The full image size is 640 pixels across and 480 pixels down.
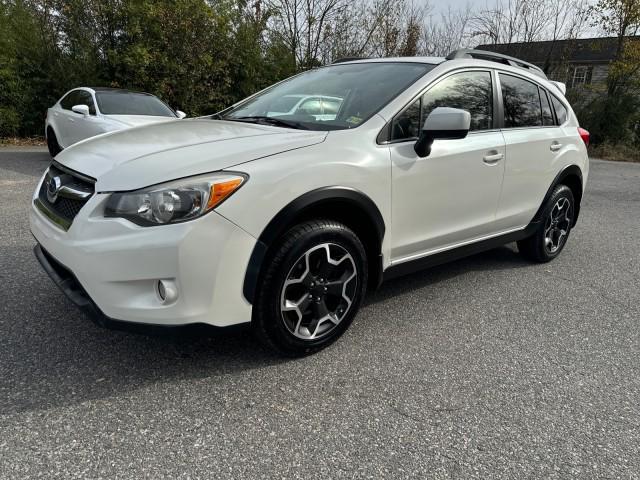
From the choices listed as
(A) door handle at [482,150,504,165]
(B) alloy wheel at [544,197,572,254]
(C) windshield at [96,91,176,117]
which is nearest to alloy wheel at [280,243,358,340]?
(A) door handle at [482,150,504,165]

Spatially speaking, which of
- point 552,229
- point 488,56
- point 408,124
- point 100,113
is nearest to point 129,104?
point 100,113

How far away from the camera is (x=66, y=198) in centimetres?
247

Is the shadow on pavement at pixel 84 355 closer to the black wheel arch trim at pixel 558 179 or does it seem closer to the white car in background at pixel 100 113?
the black wheel arch trim at pixel 558 179

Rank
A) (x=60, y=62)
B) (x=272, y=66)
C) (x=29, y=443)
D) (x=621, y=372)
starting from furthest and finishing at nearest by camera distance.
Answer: (x=272, y=66), (x=60, y=62), (x=621, y=372), (x=29, y=443)

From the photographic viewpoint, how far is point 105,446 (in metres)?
1.96

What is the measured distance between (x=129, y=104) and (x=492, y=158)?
21.5 ft

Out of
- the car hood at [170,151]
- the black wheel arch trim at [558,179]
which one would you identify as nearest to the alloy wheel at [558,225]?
the black wheel arch trim at [558,179]

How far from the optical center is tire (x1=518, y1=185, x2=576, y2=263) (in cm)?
430

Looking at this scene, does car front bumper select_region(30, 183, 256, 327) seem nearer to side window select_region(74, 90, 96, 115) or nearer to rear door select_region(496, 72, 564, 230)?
rear door select_region(496, 72, 564, 230)

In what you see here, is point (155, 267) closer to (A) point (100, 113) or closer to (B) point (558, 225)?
(B) point (558, 225)

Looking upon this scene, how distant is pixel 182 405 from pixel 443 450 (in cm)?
116

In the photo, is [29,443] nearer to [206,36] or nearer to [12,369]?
[12,369]

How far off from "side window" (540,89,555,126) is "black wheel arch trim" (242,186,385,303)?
2.38 metres

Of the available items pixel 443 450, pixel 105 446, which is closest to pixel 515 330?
pixel 443 450
